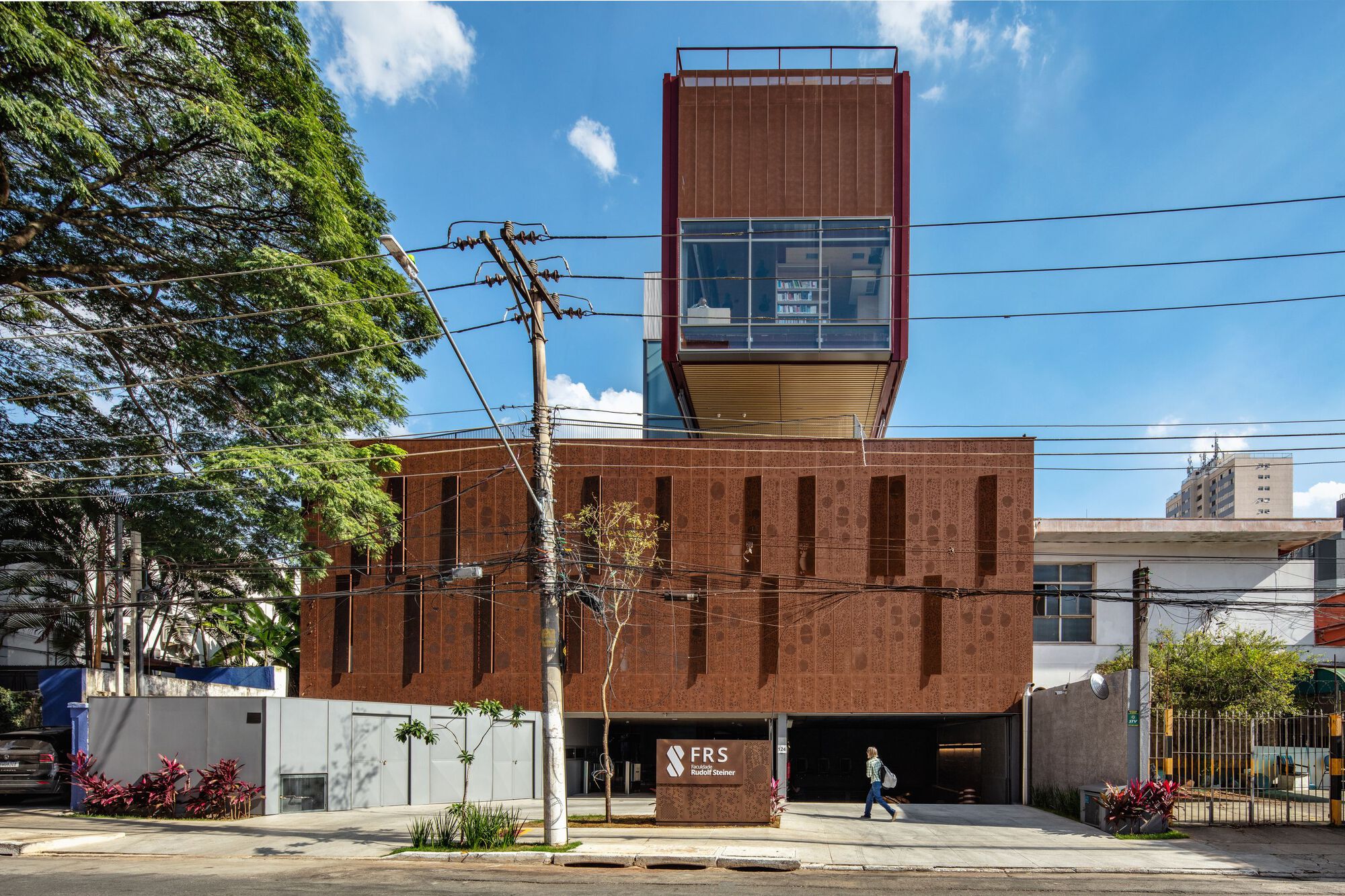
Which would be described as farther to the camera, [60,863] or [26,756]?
[26,756]

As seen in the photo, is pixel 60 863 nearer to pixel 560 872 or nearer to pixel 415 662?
pixel 560 872

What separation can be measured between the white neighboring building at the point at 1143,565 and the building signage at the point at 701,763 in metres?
17.5

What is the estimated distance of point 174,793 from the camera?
20.2 metres

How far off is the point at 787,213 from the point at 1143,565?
1679 centimetres

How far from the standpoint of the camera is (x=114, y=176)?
66.6ft

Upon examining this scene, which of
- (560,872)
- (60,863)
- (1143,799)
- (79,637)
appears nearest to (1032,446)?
(1143,799)

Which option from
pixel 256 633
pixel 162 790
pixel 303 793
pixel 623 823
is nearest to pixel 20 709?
pixel 256 633

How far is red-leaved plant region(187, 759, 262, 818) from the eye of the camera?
786 inches

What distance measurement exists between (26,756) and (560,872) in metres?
14.5

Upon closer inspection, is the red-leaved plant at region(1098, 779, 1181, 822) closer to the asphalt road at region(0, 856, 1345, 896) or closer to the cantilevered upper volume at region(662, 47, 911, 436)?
the asphalt road at region(0, 856, 1345, 896)

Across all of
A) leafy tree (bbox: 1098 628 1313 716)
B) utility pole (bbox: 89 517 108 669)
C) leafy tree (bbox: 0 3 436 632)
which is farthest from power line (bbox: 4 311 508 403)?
leafy tree (bbox: 1098 628 1313 716)

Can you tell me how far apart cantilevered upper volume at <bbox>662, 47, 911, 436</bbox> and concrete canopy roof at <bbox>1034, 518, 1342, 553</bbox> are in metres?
8.18

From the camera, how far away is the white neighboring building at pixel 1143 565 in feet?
109

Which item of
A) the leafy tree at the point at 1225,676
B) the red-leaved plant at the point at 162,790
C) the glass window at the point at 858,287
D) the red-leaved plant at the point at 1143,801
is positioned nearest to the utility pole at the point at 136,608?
the red-leaved plant at the point at 162,790
